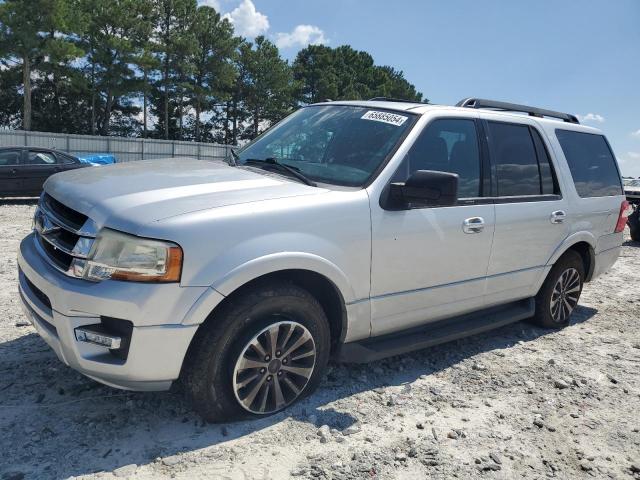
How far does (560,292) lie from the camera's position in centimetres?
504

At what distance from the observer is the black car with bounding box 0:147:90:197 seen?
12.8 meters

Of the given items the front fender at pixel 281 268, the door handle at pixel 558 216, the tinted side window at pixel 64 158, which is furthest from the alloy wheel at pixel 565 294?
the tinted side window at pixel 64 158

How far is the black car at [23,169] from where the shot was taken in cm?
1282

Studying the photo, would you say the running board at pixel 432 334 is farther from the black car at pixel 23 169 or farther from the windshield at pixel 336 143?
the black car at pixel 23 169

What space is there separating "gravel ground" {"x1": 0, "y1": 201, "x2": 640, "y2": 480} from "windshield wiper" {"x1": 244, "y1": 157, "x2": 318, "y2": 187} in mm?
1381

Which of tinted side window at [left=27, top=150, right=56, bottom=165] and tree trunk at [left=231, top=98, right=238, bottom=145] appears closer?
tinted side window at [left=27, top=150, right=56, bottom=165]

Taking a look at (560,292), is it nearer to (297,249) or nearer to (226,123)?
(297,249)

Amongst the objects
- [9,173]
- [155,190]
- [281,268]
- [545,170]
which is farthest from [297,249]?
[9,173]

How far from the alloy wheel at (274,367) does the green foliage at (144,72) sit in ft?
106

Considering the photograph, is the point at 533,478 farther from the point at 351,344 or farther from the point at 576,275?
the point at 576,275

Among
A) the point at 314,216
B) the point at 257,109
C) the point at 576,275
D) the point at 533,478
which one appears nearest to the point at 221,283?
the point at 314,216

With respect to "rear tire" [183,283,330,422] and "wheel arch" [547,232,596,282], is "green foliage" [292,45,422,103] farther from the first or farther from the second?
"rear tire" [183,283,330,422]

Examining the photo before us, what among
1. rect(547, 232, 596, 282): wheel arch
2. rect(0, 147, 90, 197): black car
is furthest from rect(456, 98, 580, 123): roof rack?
rect(0, 147, 90, 197): black car

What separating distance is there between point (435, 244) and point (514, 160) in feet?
4.22
